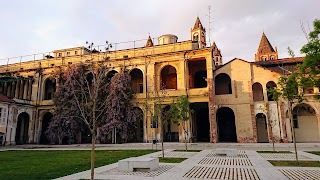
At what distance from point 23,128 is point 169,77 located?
24231 mm

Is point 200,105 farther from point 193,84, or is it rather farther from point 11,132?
point 11,132

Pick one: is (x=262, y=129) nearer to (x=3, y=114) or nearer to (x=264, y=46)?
(x=3, y=114)

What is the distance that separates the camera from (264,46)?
6438 centimetres

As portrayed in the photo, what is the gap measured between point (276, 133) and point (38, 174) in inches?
1054

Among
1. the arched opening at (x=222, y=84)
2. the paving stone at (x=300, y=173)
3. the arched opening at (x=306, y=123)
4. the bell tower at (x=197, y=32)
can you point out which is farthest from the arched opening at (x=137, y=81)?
the paving stone at (x=300, y=173)

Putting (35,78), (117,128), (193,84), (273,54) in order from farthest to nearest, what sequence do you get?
(273,54) → (35,78) → (193,84) → (117,128)

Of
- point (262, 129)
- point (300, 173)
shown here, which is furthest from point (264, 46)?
point (300, 173)

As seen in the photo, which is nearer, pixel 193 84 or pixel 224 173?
pixel 224 173

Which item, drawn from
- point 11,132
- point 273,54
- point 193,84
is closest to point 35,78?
point 11,132

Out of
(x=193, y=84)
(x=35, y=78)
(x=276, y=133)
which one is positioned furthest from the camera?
(x=35, y=78)

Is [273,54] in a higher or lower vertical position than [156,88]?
higher

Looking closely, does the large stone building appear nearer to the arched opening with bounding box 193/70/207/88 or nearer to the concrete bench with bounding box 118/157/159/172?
the arched opening with bounding box 193/70/207/88

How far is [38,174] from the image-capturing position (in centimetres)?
990

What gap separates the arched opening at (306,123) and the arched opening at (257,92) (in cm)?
437
